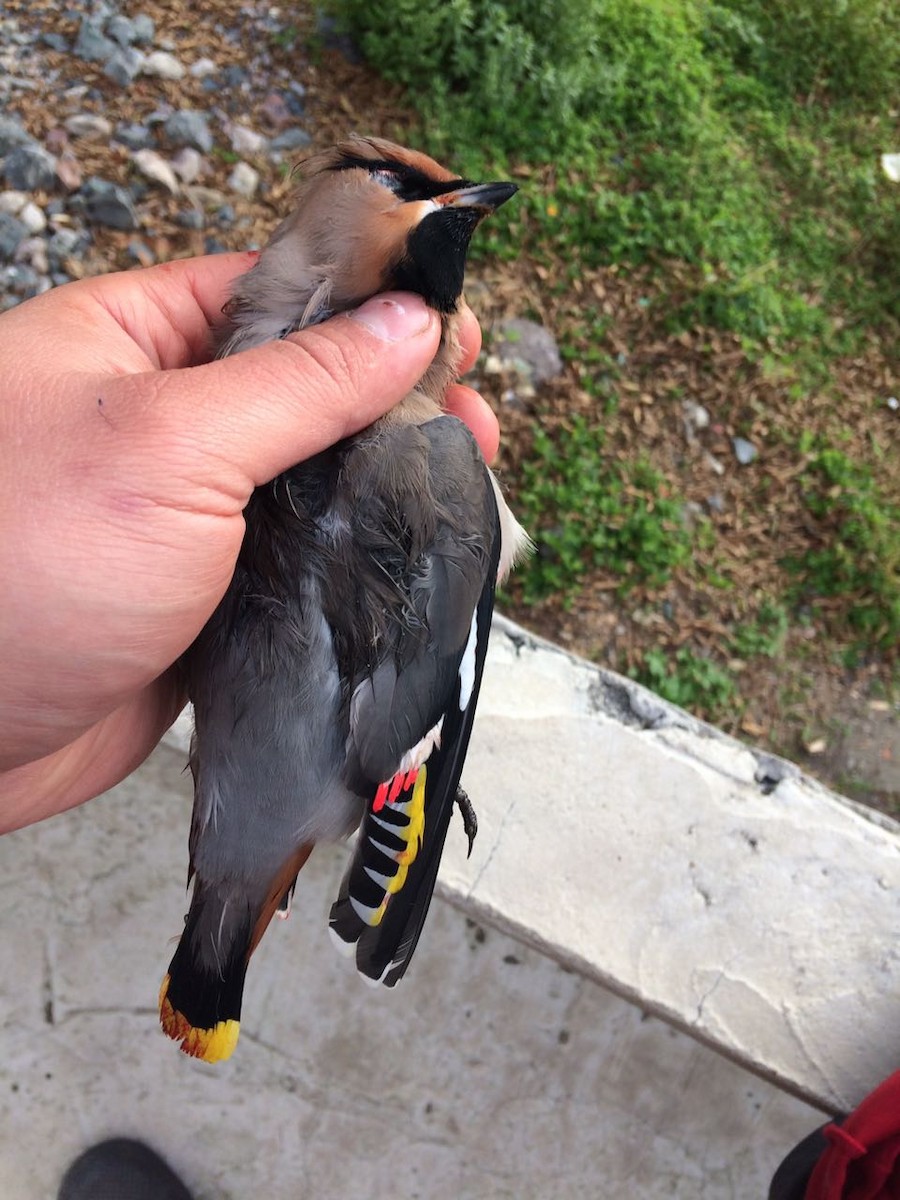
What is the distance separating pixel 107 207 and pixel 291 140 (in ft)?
3.25

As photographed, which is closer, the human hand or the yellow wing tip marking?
the human hand

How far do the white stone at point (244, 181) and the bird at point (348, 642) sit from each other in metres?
2.40

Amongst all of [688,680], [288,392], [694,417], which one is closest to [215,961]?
[288,392]

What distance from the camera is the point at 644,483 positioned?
4.80 meters

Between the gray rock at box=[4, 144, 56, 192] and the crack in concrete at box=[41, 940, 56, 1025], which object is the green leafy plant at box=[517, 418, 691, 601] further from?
the gray rock at box=[4, 144, 56, 192]

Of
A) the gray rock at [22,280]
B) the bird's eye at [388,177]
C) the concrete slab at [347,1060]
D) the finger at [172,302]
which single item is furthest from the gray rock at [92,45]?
the concrete slab at [347,1060]

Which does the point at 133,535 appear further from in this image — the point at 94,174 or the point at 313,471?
the point at 94,174

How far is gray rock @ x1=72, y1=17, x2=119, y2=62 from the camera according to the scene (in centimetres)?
494

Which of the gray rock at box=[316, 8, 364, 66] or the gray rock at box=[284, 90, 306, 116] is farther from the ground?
the gray rock at box=[316, 8, 364, 66]

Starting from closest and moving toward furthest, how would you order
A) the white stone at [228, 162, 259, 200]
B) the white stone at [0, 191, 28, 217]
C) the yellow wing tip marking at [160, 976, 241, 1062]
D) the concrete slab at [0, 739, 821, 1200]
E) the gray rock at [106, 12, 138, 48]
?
the yellow wing tip marking at [160, 976, 241, 1062] → the concrete slab at [0, 739, 821, 1200] → the white stone at [0, 191, 28, 217] → the white stone at [228, 162, 259, 200] → the gray rock at [106, 12, 138, 48]

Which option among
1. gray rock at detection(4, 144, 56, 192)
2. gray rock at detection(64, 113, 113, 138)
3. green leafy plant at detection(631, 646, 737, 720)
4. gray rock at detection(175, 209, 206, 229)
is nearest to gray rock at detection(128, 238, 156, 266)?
gray rock at detection(175, 209, 206, 229)

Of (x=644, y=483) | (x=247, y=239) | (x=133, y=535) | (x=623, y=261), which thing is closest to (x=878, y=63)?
(x=623, y=261)

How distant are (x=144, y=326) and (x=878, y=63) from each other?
5211 millimetres

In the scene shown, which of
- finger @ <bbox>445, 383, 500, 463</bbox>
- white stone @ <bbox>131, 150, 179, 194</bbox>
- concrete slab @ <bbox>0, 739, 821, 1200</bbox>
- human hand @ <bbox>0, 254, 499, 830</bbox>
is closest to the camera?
human hand @ <bbox>0, 254, 499, 830</bbox>
